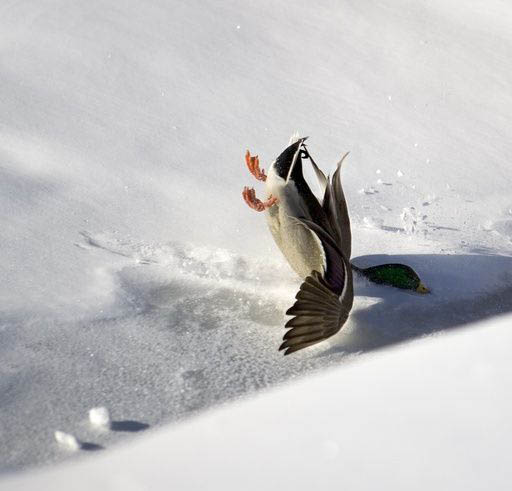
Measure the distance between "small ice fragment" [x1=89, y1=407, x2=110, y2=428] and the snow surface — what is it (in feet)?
0.07

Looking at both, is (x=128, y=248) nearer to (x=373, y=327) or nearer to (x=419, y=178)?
(x=373, y=327)

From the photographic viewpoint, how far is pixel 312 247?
2283 millimetres

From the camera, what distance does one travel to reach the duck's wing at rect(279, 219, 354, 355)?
2064mm

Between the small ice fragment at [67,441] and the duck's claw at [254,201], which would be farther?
the duck's claw at [254,201]

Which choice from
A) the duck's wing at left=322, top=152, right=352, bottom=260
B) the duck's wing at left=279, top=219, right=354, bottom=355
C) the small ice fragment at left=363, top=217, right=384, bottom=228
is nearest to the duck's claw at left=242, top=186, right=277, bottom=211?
the duck's wing at left=322, top=152, right=352, bottom=260

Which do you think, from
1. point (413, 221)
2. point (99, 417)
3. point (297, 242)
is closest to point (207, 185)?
point (413, 221)

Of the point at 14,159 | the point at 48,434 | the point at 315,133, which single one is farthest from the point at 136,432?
the point at 315,133

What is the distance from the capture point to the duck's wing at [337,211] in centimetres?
236

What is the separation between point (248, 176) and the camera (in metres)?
3.11

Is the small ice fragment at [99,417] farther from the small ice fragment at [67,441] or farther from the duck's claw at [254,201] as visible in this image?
the duck's claw at [254,201]

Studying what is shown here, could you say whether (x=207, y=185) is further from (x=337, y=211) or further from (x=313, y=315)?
(x=313, y=315)

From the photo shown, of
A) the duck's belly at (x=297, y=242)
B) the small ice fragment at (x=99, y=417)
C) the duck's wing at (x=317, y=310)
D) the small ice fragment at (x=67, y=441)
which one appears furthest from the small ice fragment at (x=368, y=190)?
the small ice fragment at (x=67, y=441)

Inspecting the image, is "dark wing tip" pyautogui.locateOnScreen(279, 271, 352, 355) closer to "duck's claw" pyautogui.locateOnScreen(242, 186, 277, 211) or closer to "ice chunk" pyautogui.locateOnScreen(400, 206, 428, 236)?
"duck's claw" pyautogui.locateOnScreen(242, 186, 277, 211)

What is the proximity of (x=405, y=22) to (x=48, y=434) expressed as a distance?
2.78 metres
